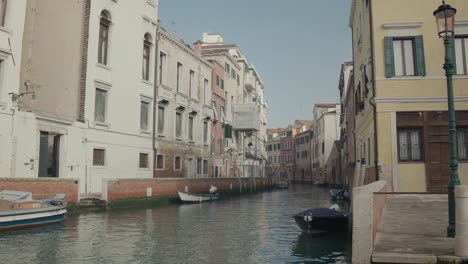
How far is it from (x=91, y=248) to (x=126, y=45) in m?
16.4

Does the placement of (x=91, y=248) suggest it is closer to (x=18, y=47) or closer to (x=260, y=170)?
(x=18, y=47)

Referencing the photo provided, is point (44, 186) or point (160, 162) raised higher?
point (160, 162)

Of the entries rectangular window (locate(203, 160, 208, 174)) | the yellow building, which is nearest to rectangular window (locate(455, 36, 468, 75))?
the yellow building

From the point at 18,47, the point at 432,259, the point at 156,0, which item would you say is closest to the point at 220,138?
the point at 156,0

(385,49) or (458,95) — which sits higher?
(385,49)

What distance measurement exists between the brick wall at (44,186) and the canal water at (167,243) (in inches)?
62.1

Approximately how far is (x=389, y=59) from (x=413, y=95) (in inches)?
58.6

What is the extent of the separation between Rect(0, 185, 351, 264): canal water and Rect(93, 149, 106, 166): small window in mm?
6081

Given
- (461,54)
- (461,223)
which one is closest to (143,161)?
(461,54)

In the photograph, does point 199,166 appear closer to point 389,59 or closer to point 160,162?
point 160,162

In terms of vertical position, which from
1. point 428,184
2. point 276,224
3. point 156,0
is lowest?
point 276,224

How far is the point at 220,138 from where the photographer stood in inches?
1564

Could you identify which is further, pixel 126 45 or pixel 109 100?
pixel 126 45

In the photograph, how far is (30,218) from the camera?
519 inches
